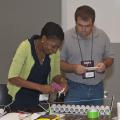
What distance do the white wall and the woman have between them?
1.10m

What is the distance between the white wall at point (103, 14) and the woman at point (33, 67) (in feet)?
3.59

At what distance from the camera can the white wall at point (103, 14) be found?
3.38 m

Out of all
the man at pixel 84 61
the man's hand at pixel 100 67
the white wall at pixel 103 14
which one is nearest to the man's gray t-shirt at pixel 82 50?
the man at pixel 84 61

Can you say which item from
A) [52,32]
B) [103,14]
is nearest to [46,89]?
[52,32]

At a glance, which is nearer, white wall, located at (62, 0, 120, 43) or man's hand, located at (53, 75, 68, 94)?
man's hand, located at (53, 75, 68, 94)

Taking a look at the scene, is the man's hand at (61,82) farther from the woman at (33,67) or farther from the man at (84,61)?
the man at (84,61)

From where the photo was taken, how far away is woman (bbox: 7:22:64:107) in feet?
7.38

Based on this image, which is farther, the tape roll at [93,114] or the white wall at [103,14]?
the white wall at [103,14]

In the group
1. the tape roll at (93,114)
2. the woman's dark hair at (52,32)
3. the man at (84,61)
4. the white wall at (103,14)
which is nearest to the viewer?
the tape roll at (93,114)

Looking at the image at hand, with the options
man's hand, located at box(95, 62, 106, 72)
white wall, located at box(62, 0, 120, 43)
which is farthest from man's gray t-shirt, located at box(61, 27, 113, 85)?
white wall, located at box(62, 0, 120, 43)

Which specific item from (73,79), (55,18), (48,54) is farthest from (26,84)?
(55,18)

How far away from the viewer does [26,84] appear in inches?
89.9

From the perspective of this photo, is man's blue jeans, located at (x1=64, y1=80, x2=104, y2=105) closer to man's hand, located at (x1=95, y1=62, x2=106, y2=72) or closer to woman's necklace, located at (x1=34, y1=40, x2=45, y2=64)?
man's hand, located at (x1=95, y1=62, x2=106, y2=72)

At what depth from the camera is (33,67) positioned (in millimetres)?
2350
